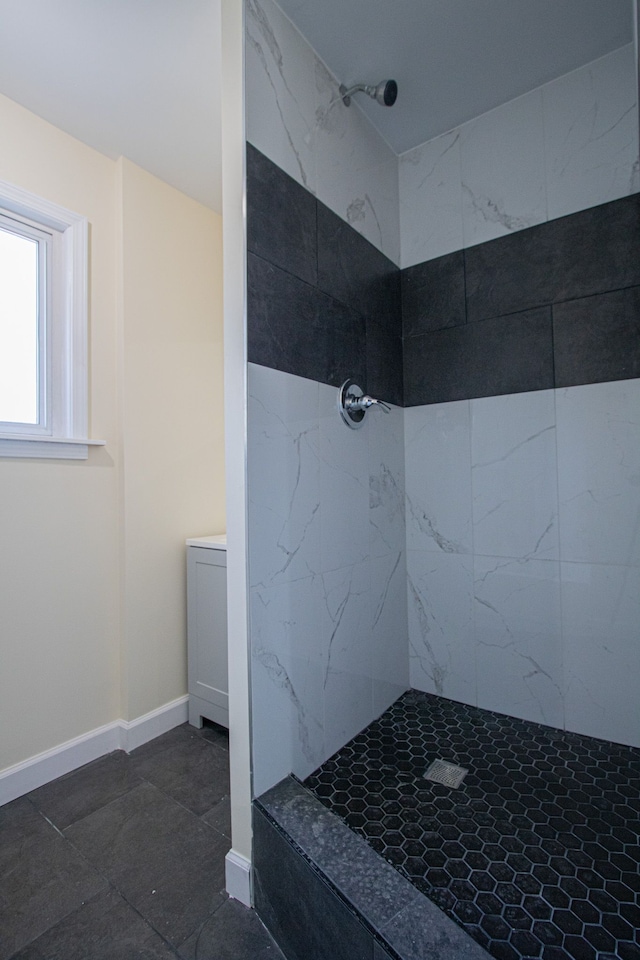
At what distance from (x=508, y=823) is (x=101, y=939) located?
1.03m

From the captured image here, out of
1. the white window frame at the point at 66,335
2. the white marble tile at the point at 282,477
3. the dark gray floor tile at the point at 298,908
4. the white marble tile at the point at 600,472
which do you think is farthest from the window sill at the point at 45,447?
the white marble tile at the point at 600,472

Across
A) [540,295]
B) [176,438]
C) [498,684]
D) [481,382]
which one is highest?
[540,295]

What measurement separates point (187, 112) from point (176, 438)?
1294mm

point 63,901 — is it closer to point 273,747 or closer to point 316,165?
point 273,747

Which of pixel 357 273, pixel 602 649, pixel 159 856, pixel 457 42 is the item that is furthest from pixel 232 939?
pixel 457 42

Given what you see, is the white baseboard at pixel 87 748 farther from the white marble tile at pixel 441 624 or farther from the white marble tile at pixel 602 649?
the white marble tile at pixel 602 649

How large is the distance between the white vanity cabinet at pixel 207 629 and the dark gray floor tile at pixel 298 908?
849 millimetres

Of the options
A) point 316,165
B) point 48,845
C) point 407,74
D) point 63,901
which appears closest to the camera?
point 63,901

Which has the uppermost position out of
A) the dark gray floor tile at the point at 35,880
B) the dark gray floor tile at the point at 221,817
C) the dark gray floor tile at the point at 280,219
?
the dark gray floor tile at the point at 280,219

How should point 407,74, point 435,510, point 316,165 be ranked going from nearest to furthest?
1. point 316,165
2. point 407,74
3. point 435,510

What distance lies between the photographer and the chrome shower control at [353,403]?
1597 mm

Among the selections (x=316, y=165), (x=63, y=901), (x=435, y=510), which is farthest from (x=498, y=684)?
(x=316, y=165)

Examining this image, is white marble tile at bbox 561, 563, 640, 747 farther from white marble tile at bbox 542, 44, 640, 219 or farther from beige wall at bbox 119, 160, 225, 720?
beige wall at bbox 119, 160, 225, 720

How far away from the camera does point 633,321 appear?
153cm
